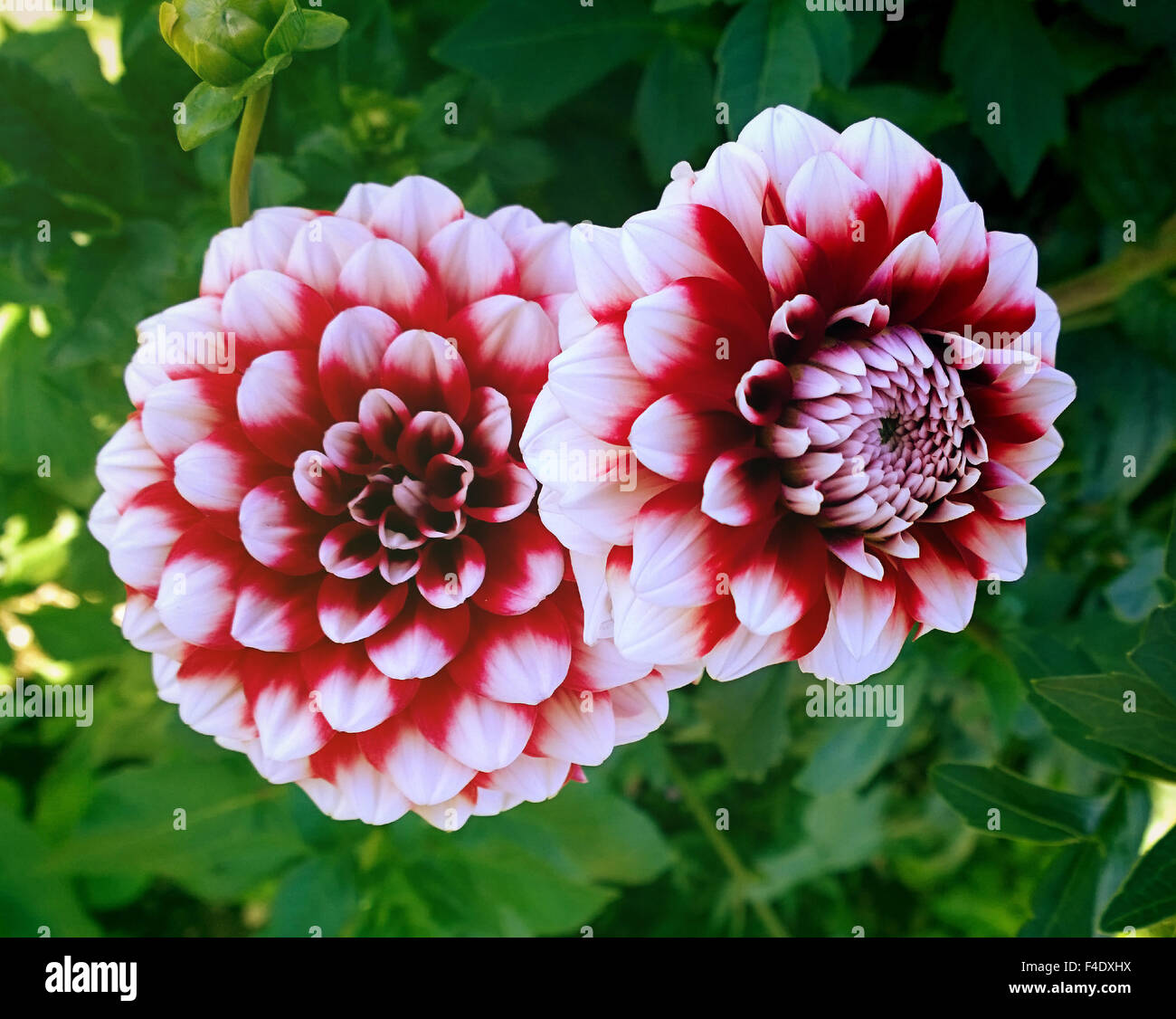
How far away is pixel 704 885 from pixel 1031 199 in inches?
33.8

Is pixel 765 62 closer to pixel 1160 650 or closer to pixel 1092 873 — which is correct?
pixel 1160 650

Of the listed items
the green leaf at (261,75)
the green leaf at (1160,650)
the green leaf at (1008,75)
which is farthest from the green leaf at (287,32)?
the green leaf at (1160,650)

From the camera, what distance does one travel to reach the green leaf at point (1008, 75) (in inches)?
28.9

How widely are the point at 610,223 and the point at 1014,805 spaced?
577mm

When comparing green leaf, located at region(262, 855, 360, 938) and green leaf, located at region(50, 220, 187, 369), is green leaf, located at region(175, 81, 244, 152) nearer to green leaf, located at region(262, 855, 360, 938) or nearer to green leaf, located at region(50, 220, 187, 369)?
green leaf, located at region(50, 220, 187, 369)

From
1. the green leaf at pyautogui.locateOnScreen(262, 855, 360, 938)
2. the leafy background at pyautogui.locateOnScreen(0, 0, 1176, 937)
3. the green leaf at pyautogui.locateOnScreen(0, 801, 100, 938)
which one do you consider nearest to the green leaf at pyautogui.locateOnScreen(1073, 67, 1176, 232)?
the leafy background at pyautogui.locateOnScreen(0, 0, 1176, 937)

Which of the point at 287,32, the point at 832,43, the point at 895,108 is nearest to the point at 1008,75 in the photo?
the point at 895,108

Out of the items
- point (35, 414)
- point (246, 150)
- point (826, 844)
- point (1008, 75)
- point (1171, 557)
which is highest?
point (1008, 75)

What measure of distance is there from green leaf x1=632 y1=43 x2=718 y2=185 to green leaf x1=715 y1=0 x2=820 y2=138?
12 centimetres

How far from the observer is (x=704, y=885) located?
3.93 feet

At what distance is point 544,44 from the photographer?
0.72 meters

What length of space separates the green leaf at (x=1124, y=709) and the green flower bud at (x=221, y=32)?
2.01 feet

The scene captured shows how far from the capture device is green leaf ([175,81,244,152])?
1.65 feet
